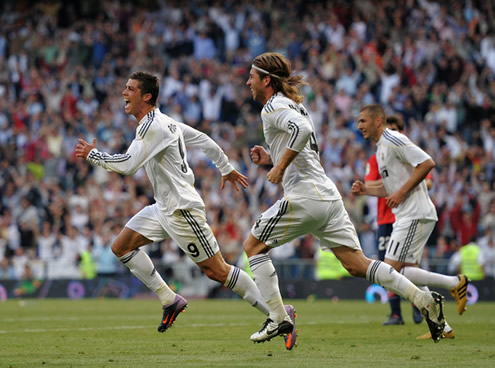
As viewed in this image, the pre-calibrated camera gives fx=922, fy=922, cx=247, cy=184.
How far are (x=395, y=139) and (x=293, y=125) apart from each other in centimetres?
299

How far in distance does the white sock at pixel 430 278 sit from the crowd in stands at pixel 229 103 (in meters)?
8.52

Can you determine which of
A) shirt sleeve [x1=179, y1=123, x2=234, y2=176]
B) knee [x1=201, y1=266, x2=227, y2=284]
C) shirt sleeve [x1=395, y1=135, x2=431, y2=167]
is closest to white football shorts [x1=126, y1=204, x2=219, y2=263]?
knee [x1=201, y1=266, x2=227, y2=284]

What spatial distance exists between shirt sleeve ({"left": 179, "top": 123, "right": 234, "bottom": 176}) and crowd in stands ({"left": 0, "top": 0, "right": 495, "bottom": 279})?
10204mm

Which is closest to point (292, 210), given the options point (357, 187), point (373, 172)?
point (357, 187)

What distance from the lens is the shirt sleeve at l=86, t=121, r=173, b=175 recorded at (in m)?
8.22

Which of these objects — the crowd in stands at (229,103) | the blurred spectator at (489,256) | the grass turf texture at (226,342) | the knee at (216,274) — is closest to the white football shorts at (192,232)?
the knee at (216,274)

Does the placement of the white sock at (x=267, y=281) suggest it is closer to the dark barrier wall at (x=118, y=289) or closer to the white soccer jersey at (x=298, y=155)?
the white soccer jersey at (x=298, y=155)

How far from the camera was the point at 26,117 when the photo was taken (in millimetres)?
25625

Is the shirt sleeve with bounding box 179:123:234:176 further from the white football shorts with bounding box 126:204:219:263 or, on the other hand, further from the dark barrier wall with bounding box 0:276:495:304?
the dark barrier wall with bounding box 0:276:495:304

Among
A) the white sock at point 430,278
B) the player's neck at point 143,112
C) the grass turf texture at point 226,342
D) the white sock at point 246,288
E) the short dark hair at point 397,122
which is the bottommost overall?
the grass turf texture at point 226,342

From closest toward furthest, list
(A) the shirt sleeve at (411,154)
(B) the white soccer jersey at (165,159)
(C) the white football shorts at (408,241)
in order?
(B) the white soccer jersey at (165,159)
(A) the shirt sleeve at (411,154)
(C) the white football shorts at (408,241)

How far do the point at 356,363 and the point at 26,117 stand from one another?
20037 mm

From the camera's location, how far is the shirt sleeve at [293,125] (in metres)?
7.62

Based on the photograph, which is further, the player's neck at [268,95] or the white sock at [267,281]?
the player's neck at [268,95]
